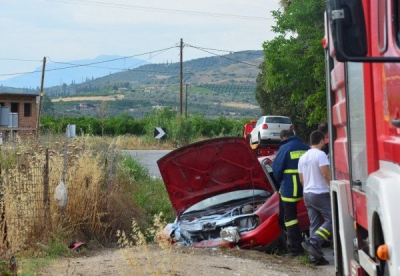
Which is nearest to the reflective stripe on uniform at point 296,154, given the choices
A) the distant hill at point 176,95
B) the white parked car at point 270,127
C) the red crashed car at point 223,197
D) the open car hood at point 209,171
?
the red crashed car at point 223,197

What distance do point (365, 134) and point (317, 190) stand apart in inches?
199

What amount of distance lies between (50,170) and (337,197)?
6765 millimetres

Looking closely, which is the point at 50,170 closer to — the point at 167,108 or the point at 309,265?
the point at 309,265

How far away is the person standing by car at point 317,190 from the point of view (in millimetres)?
9922

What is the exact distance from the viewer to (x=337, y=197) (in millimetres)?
6172

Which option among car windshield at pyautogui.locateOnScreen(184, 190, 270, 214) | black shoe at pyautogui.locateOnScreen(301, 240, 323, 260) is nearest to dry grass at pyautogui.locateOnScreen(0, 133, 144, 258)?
car windshield at pyautogui.locateOnScreen(184, 190, 270, 214)

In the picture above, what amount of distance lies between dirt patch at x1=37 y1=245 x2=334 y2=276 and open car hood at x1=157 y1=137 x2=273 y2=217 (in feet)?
4.38

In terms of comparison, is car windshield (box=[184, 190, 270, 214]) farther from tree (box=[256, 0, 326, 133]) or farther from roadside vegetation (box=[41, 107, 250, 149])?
roadside vegetation (box=[41, 107, 250, 149])

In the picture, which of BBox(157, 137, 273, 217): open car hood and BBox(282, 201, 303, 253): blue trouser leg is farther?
BBox(157, 137, 273, 217): open car hood

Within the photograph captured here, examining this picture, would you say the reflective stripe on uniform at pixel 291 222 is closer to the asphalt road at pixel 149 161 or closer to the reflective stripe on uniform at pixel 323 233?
the reflective stripe on uniform at pixel 323 233

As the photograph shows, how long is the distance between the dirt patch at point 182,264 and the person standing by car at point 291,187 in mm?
316

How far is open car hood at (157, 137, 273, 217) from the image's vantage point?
1167 centimetres

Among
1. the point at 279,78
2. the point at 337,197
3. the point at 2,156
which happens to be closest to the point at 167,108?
the point at 279,78

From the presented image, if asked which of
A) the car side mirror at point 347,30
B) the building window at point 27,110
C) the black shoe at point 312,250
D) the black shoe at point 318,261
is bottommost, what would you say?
the black shoe at point 318,261
